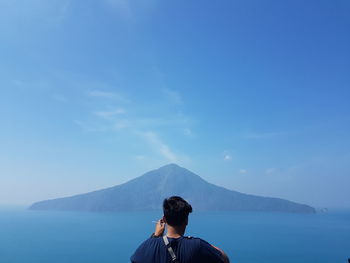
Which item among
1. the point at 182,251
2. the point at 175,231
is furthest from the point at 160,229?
the point at 182,251

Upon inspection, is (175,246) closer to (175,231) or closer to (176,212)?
(175,231)

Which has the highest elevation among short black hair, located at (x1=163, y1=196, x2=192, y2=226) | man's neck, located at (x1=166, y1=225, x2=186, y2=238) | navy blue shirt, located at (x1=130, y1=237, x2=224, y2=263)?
short black hair, located at (x1=163, y1=196, x2=192, y2=226)

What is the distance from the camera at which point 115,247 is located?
2940 inches

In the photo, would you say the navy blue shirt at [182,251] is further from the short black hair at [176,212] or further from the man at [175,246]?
the short black hair at [176,212]

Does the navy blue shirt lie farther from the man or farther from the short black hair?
the short black hair

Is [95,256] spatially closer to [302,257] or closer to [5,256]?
[5,256]

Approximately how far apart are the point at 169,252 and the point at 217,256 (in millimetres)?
305

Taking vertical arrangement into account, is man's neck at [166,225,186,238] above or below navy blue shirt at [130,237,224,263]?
above

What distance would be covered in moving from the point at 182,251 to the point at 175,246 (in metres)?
0.07

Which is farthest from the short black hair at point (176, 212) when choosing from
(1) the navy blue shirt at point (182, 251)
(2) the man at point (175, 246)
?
(1) the navy blue shirt at point (182, 251)

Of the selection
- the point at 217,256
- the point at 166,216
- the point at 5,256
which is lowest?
the point at 5,256

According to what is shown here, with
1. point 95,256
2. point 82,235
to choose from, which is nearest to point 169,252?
point 95,256

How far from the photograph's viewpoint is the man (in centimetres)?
168

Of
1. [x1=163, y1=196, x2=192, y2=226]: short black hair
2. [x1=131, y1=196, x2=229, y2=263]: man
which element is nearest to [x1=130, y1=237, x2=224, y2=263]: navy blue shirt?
[x1=131, y1=196, x2=229, y2=263]: man
